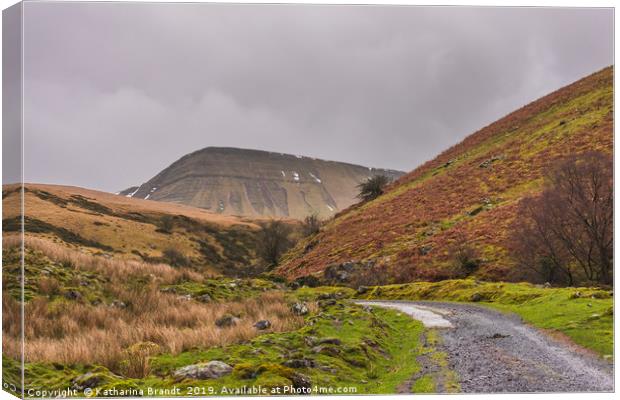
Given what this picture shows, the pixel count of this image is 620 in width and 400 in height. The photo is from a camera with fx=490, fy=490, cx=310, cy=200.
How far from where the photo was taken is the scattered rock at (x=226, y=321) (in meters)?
15.2

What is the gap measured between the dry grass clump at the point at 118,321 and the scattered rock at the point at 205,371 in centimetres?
124

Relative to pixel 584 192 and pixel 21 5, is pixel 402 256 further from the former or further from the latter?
pixel 21 5

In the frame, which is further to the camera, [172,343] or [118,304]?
[118,304]

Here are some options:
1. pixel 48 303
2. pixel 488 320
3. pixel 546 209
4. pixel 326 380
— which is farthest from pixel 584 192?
pixel 48 303

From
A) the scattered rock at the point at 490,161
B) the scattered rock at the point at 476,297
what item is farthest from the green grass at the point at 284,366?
the scattered rock at the point at 490,161

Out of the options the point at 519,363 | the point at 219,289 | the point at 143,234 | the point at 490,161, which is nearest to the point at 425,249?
the point at 490,161

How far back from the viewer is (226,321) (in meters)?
15.5

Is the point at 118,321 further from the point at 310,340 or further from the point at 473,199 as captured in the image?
the point at 473,199

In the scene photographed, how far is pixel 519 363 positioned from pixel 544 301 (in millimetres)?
11997

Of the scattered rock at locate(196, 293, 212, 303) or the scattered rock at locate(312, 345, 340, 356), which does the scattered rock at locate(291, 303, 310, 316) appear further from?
the scattered rock at locate(312, 345, 340, 356)

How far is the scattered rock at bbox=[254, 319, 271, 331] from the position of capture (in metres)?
14.6

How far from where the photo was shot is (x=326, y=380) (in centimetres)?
1065

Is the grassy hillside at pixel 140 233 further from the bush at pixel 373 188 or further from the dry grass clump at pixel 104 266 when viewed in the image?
the dry grass clump at pixel 104 266

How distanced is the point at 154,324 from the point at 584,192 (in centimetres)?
2261
